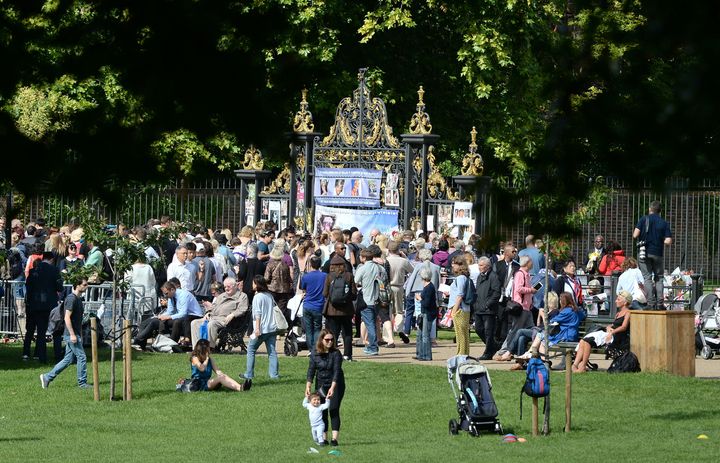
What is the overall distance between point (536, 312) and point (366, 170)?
9.16 m

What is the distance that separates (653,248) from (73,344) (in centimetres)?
1037

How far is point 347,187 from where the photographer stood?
3092 cm

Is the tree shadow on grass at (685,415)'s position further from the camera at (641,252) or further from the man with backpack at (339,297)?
the camera at (641,252)

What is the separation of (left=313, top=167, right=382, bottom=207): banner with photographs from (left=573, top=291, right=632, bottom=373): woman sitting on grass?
10.4m

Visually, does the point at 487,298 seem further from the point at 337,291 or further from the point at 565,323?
the point at 337,291

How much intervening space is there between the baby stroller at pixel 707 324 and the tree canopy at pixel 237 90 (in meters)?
17.2

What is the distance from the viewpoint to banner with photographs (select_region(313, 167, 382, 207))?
30703mm

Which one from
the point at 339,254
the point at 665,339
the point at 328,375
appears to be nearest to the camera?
the point at 328,375

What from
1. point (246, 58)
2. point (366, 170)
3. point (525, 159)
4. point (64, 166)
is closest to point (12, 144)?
point (64, 166)

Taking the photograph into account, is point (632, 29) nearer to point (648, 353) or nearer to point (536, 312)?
point (648, 353)

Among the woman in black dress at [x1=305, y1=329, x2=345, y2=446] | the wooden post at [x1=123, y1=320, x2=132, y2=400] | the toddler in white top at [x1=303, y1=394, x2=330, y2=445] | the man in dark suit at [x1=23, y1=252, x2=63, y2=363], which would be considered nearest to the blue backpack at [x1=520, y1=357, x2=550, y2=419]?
the woman in black dress at [x1=305, y1=329, x2=345, y2=446]

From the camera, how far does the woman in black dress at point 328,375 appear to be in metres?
15.2

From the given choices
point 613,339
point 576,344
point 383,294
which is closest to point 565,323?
point 576,344

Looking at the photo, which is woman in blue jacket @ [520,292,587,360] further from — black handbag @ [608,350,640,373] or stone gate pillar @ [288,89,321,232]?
stone gate pillar @ [288,89,321,232]
